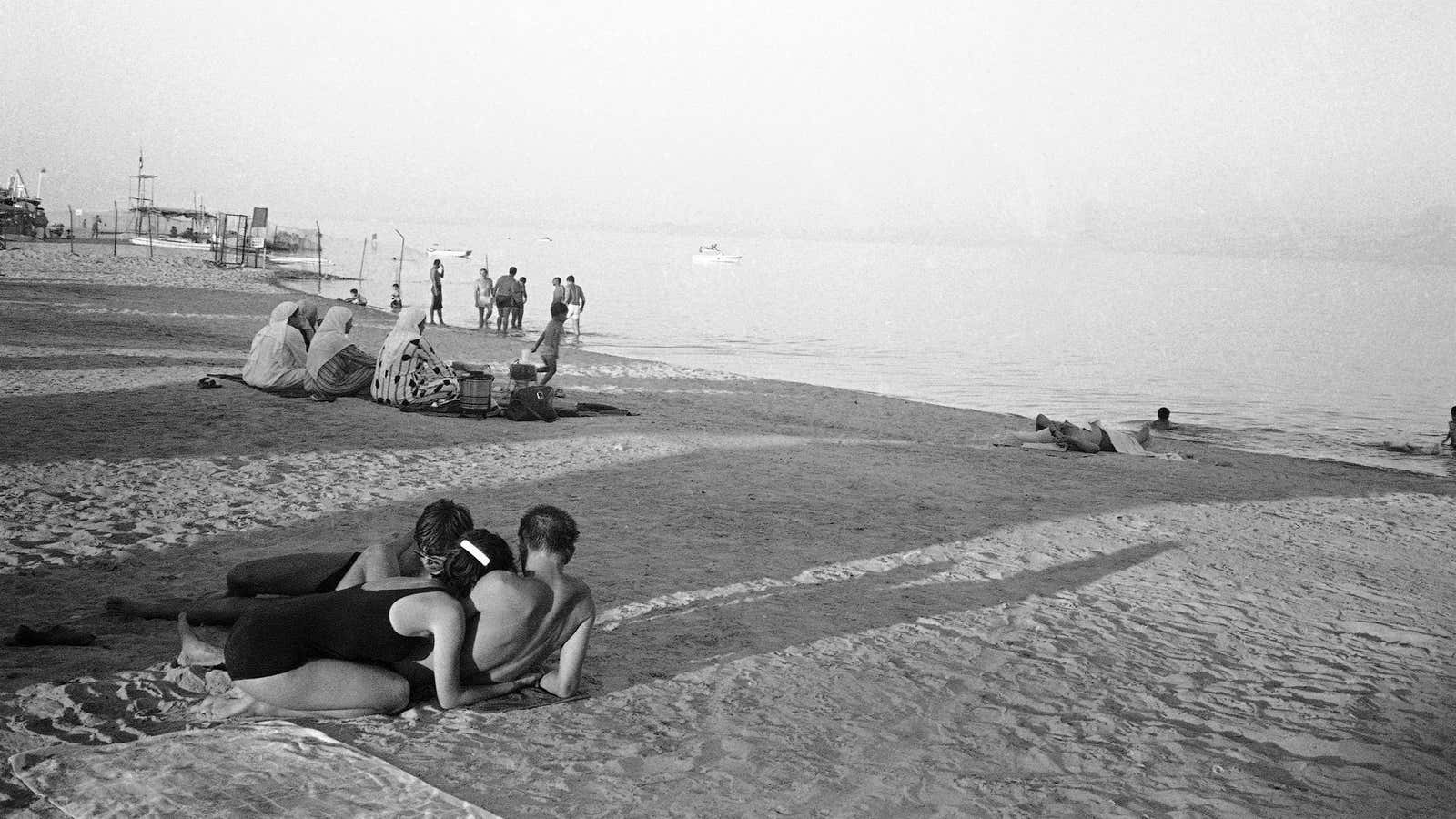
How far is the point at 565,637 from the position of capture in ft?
15.4

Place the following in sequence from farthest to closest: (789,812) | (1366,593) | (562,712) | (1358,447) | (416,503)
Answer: (1358,447) → (416,503) → (1366,593) → (562,712) → (789,812)

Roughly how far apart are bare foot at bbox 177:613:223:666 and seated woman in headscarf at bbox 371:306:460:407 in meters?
7.47

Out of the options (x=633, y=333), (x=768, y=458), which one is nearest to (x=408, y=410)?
(x=768, y=458)

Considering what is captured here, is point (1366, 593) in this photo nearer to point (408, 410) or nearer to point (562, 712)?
point (562, 712)

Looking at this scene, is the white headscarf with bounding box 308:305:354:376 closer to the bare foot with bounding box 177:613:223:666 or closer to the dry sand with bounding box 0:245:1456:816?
the dry sand with bounding box 0:245:1456:816

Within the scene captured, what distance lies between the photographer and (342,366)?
12.4m

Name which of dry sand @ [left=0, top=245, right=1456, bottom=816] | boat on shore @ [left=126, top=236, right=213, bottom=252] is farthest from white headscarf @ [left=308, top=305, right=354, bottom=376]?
boat on shore @ [left=126, top=236, right=213, bottom=252]

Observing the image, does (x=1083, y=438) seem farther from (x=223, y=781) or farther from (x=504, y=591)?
(x=223, y=781)

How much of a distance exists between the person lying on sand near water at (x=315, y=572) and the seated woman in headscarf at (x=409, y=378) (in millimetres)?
6756

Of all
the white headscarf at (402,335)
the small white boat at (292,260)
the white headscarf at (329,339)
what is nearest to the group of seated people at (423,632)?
the white headscarf at (402,335)

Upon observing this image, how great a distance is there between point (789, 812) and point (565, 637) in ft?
4.15

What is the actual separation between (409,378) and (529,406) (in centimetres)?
130

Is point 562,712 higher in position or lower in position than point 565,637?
lower

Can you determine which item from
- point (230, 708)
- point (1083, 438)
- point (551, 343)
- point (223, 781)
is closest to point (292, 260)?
point (551, 343)
